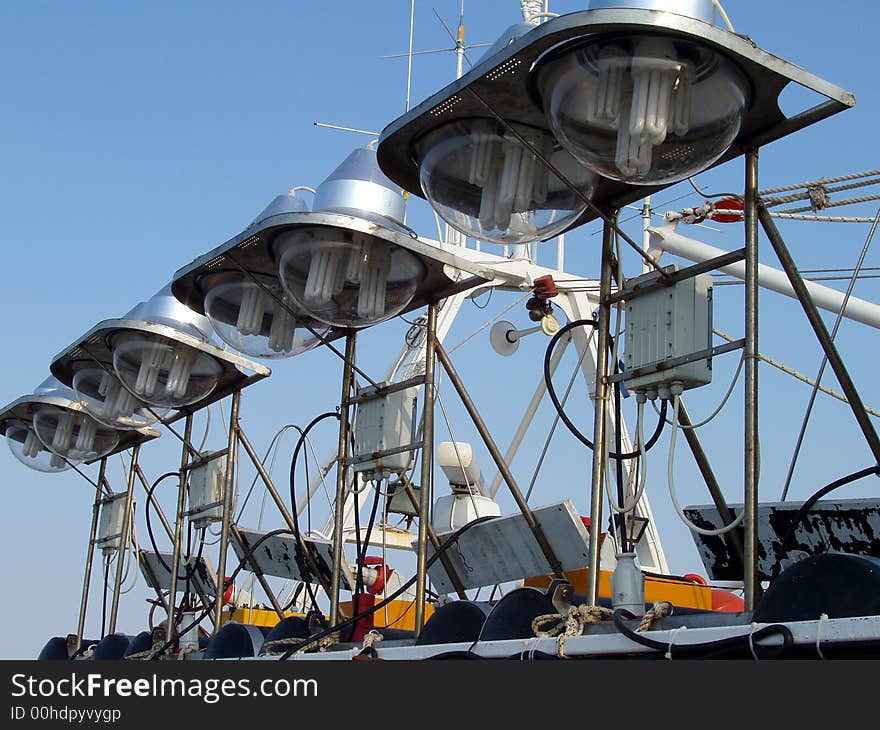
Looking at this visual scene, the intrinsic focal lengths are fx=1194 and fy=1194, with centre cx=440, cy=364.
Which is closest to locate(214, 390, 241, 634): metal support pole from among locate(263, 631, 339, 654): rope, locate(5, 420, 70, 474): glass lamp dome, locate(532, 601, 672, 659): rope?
locate(263, 631, 339, 654): rope

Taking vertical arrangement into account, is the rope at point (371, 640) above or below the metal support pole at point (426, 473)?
below

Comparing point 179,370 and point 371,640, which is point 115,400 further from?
point 371,640

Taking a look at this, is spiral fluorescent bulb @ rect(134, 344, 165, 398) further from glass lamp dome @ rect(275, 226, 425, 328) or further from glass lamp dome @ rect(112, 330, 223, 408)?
glass lamp dome @ rect(275, 226, 425, 328)

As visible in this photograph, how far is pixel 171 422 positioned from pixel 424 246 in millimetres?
5851

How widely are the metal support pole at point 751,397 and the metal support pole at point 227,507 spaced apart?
259 inches

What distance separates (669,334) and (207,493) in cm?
693

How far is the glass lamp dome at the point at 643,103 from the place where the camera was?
5.53 meters

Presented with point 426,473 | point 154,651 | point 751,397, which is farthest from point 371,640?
point 154,651

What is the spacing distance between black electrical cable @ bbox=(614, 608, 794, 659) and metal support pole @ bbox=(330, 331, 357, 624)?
4563mm

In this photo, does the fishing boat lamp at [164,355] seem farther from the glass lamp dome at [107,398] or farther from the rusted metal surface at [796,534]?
the rusted metal surface at [796,534]

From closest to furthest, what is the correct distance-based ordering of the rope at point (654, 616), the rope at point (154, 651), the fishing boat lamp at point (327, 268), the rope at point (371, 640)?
the rope at point (654, 616)
the rope at point (371, 640)
the fishing boat lamp at point (327, 268)
the rope at point (154, 651)

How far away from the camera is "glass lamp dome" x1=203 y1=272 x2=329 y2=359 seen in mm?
9234

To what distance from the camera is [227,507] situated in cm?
1137

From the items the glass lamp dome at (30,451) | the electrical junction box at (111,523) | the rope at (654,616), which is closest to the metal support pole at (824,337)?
the rope at (654,616)
